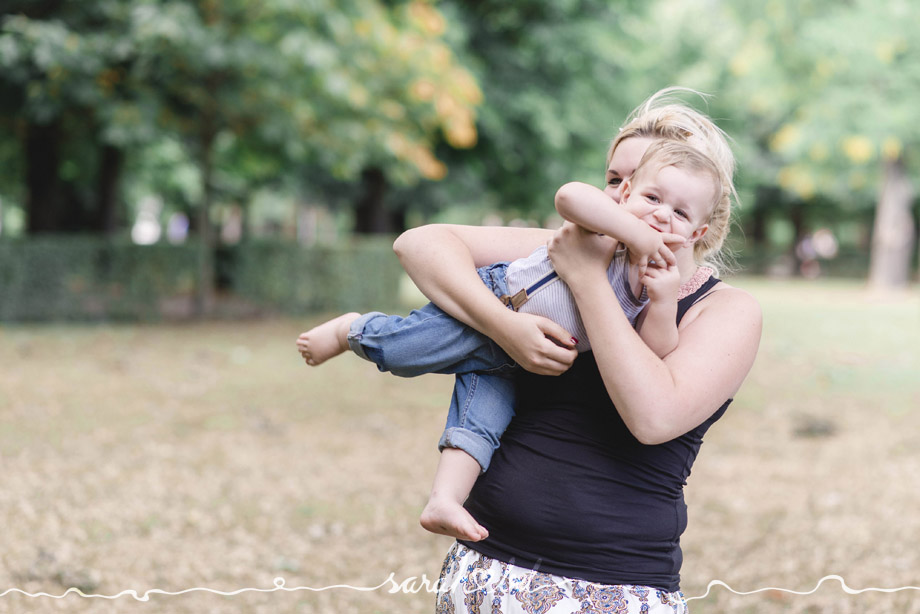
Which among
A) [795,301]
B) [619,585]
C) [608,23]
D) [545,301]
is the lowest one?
[795,301]

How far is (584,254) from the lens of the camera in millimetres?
1776

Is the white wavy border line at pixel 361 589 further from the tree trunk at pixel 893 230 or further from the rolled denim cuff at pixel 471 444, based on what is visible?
the tree trunk at pixel 893 230

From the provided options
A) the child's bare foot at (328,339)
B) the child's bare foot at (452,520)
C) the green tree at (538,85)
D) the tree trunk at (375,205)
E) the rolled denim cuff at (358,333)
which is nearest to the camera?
the child's bare foot at (452,520)

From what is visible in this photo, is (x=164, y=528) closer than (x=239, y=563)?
No

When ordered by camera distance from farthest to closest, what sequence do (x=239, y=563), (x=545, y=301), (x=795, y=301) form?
(x=795, y=301) < (x=239, y=563) < (x=545, y=301)

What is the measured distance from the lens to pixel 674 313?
178cm

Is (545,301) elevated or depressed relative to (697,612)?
elevated

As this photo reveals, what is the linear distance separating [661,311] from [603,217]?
8.7 inches

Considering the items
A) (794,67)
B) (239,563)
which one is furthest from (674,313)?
(794,67)

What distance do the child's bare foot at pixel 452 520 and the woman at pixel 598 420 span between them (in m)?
0.08

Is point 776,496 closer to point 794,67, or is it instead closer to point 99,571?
point 99,571

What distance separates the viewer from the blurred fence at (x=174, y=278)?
48.1ft

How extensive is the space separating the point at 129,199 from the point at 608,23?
17.0 meters

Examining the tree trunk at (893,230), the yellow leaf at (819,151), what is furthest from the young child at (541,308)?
the tree trunk at (893,230)
